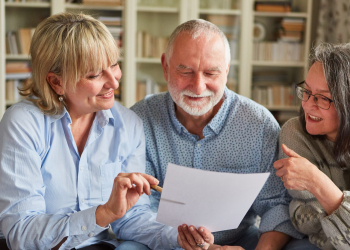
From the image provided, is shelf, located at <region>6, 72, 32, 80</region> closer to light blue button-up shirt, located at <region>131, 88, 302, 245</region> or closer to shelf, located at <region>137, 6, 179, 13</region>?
shelf, located at <region>137, 6, 179, 13</region>

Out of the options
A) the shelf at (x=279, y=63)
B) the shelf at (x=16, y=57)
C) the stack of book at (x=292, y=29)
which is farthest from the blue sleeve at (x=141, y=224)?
the stack of book at (x=292, y=29)

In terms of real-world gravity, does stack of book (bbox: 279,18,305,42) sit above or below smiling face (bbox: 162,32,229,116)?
above

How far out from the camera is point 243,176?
1.08m

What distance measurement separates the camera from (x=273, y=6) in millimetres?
4098

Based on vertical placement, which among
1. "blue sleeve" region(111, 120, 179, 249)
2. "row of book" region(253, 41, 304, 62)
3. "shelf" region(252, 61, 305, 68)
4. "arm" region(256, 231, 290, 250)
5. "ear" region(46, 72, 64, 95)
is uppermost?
"row of book" region(253, 41, 304, 62)

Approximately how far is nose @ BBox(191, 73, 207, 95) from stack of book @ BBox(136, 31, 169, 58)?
260 centimetres

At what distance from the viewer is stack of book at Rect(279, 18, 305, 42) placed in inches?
162

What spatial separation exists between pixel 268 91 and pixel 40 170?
3.30 metres

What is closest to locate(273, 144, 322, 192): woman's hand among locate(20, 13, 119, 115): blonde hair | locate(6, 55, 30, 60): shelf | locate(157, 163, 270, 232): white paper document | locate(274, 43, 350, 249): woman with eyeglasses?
locate(274, 43, 350, 249): woman with eyeglasses

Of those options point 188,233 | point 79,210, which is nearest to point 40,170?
point 79,210

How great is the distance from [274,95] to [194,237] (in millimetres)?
3226

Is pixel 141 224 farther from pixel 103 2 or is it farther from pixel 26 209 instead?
pixel 103 2

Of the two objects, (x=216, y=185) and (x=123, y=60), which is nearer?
(x=216, y=185)

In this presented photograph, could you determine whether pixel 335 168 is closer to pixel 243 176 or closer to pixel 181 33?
pixel 243 176
